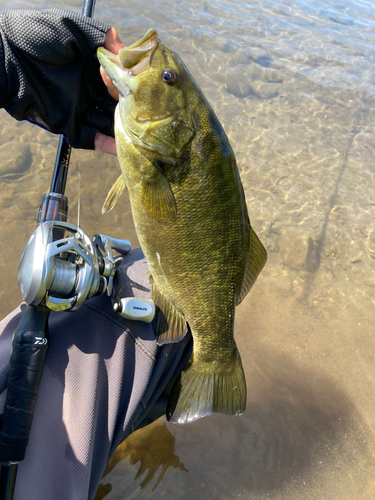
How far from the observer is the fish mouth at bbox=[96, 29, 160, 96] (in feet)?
5.42

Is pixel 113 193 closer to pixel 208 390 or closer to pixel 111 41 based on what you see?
pixel 111 41

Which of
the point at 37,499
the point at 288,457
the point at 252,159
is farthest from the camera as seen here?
the point at 252,159

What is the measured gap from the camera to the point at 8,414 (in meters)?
1.29

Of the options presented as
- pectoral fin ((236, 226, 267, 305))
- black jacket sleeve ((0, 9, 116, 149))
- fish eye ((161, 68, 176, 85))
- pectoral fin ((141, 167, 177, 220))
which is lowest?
pectoral fin ((236, 226, 267, 305))

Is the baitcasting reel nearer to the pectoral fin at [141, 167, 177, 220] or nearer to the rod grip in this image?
the rod grip

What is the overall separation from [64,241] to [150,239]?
0.41 meters

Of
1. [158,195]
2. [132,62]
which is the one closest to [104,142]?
[132,62]

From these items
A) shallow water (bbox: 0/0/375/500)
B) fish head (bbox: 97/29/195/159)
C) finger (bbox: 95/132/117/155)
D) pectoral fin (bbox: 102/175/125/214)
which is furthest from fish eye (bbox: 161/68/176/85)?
shallow water (bbox: 0/0/375/500)

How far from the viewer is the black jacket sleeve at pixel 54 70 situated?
1.80 metres

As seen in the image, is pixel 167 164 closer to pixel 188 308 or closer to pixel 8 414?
pixel 188 308

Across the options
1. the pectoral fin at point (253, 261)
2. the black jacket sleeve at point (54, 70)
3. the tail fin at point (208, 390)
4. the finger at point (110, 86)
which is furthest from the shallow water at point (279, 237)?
the finger at point (110, 86)

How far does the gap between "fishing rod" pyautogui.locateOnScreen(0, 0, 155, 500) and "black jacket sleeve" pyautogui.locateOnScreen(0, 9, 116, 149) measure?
2.41 feet

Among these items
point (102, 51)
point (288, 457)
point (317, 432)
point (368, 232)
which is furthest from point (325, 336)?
point (102, 51)

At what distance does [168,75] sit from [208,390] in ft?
5.28
